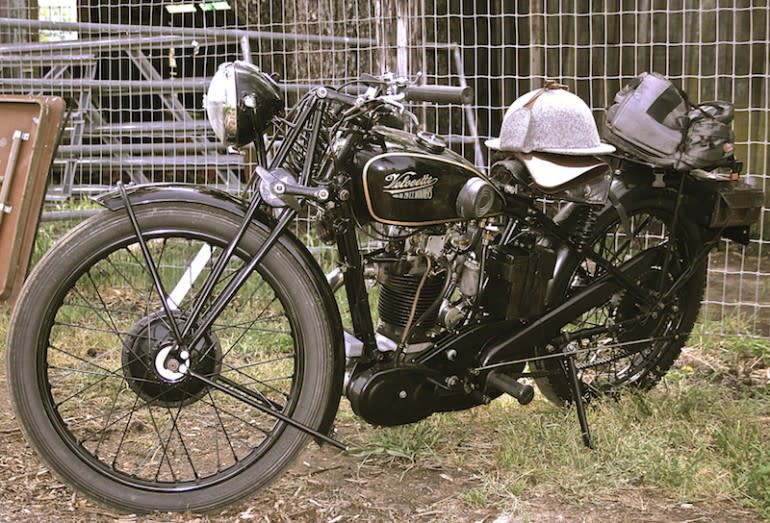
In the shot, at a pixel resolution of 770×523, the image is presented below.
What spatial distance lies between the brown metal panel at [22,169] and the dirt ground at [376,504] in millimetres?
1487

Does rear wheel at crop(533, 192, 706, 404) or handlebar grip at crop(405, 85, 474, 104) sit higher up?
handlebar grip at crop(405, 85, 474, 104)

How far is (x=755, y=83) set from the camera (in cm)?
610

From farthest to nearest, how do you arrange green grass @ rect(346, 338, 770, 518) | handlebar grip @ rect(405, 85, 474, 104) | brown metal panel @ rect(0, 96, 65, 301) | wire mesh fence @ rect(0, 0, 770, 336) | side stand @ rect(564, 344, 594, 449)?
wire mesh fence @ rect(0, 0, 770, 336) → brown metal panel @ rect(0, 96, 65, 301) → side stand @ rect(564, 344, 594, 449) → green grass @ rect(346, 338, 770, 518) → handlebar grip @ rect(405, 85, 474, 104)

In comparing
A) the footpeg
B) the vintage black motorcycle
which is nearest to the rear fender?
the vintage black motorcycle

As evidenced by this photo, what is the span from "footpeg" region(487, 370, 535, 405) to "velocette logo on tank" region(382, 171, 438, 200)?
0.66 metres

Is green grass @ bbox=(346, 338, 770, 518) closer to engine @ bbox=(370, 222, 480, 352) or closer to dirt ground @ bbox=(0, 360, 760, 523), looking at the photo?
dirt ground @ bbox=(0, 360, 760, 523)

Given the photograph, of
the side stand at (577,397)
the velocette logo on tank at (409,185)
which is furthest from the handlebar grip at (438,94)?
the side stand at (577,397)

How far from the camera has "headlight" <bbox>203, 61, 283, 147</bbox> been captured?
2.67 meters

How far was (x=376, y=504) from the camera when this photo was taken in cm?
299

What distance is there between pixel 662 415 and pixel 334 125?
5.61 feet

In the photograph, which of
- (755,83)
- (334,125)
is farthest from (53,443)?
(755,83)

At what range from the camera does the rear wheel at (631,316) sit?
133 inches

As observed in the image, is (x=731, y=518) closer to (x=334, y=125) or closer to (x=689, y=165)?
(x=689, y=165)

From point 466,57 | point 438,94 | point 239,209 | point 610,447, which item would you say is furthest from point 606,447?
point 466,57
